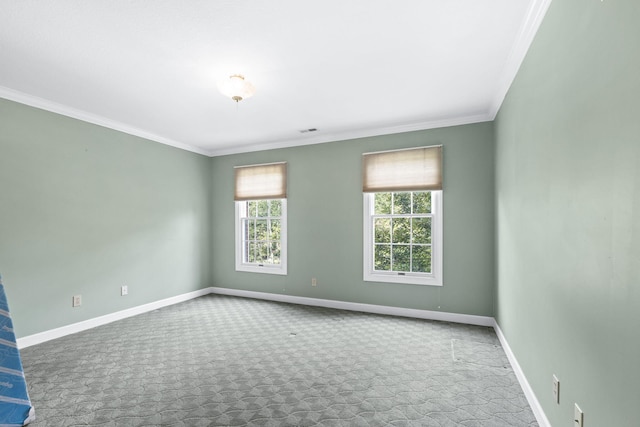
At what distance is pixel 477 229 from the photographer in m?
4.04

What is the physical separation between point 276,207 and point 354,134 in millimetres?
1817

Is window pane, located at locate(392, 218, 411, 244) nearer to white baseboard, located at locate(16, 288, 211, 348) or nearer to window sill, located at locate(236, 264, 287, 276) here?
window sill, located at locate(236, 264, 287, 276)

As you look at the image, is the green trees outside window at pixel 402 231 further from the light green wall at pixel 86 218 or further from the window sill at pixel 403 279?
the light green wall at pixel 86 218

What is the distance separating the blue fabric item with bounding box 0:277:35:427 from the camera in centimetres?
203

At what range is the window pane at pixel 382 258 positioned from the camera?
456cm

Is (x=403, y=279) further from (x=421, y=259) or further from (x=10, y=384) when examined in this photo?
(x=10, y=384)

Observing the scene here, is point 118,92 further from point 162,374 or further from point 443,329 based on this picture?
point 443,329

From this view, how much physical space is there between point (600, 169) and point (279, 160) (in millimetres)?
4514

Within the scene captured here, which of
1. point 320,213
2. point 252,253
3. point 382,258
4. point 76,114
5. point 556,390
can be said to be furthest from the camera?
point 252,253

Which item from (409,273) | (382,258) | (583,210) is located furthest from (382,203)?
(583,210)

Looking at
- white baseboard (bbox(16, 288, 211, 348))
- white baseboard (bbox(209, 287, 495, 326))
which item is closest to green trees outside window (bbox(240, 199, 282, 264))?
white baseboard (bbox(209, 287, 495, 326))

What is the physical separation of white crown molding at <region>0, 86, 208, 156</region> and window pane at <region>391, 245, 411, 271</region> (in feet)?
12.7

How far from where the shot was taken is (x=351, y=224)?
4.74m

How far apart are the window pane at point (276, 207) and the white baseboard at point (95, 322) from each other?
197cm
